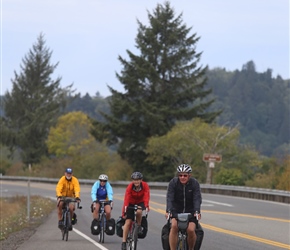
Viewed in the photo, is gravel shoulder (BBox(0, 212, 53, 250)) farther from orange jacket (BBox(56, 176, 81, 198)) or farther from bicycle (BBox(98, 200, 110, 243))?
bicycle (BBox(98, 200, 110, 243))

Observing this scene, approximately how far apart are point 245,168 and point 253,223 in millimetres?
34308

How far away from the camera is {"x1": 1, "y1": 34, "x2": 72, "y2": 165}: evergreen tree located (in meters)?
92.7

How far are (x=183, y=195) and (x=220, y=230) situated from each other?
36.5ft

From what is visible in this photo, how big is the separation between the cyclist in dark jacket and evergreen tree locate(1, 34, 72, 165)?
79.5m

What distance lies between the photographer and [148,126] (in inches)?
2830

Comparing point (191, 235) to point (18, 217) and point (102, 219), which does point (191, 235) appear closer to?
point (102, 219)

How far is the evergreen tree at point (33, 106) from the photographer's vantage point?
304 feet

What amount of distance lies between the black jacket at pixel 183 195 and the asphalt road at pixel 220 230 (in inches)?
204

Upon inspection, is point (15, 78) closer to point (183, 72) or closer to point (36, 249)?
point (183, 72)

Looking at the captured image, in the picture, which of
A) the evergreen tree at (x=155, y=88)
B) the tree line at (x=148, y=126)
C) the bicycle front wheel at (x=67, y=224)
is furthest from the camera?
the evergreen tree at (x=155, y=88)

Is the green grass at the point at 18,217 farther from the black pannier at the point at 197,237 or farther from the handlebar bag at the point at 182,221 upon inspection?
the handlebar bag at the point at 182,221

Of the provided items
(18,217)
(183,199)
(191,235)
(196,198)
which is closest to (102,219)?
(183,199)

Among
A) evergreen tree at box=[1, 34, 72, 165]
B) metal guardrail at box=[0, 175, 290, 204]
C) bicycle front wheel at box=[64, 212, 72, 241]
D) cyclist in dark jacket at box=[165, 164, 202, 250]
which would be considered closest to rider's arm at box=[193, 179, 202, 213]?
cyclist in dark jacket at box=[165, 164, 202, 250]

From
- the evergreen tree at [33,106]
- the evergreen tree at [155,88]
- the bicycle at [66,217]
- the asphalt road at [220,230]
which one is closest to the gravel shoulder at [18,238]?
the asphalt road at [220,230]
